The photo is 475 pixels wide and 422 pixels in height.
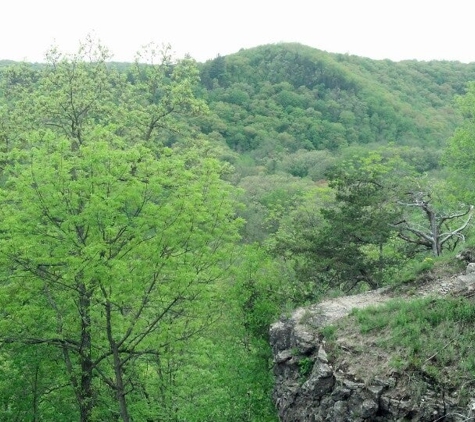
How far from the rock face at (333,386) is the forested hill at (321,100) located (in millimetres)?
66754

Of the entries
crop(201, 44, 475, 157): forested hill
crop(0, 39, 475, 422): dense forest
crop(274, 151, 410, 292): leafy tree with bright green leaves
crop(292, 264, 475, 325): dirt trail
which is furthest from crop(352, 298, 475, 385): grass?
crop(201, 44, 475, 157): forested hill

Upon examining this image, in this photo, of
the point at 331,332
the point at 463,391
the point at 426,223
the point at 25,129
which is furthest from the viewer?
the point at 426,223

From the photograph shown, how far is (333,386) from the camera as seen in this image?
10.0 meters

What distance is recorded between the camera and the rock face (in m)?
8.73

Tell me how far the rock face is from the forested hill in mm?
66754

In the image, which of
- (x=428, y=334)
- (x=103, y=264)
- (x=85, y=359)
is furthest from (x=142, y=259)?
(x=428, y=334)

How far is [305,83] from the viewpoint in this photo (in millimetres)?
103625

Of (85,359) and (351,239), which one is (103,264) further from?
(351,239)

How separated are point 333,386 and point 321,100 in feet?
300

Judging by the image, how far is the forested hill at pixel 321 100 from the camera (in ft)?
281

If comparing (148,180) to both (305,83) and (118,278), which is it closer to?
(118,278)

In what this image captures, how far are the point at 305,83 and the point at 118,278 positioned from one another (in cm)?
9610

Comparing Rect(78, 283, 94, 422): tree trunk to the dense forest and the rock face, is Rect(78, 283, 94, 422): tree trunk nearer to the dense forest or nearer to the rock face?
the dense forest

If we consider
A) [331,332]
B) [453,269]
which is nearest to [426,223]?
[453,269]
